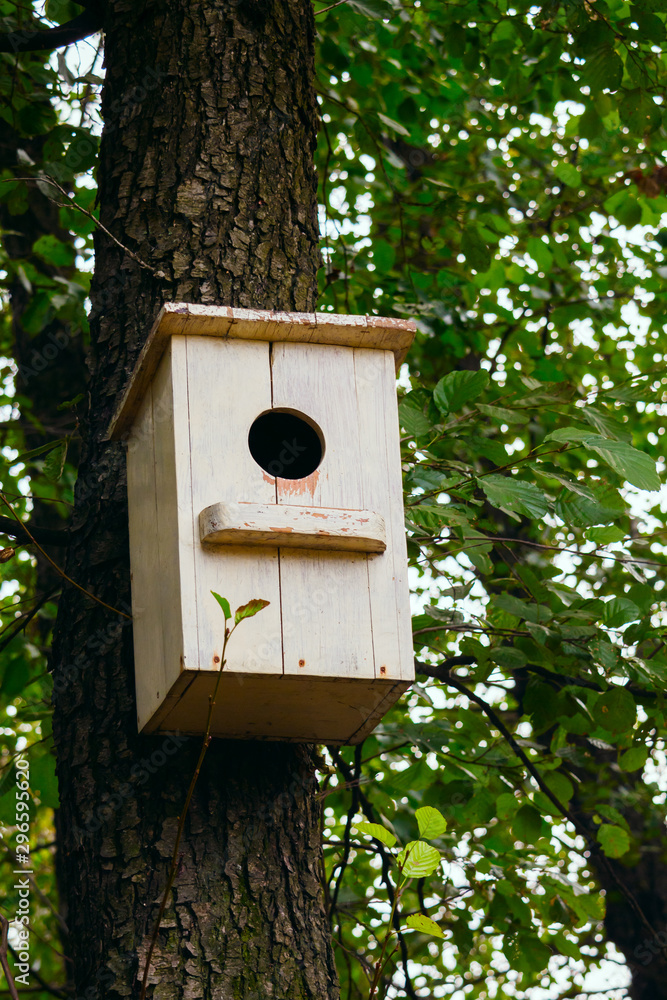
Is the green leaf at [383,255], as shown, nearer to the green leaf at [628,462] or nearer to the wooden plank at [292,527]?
the green leaf at [628,462]

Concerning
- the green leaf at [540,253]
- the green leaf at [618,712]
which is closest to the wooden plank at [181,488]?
the green leaf at [618,712]

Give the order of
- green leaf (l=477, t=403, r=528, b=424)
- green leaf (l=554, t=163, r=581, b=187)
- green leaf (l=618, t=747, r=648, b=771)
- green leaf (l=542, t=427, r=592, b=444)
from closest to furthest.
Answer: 1. green leaf (l=542, t=427, r=592, b=444)
2. green leaf (l=477, t=403, r=528, b=424)
3. green leaf (l=618, t=747, r=648, b=771)
4. green leaf (l=554, t=163, r=581, b=187)

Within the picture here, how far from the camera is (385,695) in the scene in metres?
1.84

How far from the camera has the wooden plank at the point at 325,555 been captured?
1.75 meters

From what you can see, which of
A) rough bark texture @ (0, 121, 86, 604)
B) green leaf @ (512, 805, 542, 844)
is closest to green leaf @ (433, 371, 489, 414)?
green leaf @ (512, 805, 542, 844)

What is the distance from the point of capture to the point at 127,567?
6.94ft

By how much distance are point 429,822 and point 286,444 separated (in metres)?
0.87

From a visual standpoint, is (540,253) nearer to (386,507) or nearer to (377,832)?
(386,507)

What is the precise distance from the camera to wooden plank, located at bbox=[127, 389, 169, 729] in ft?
6.02

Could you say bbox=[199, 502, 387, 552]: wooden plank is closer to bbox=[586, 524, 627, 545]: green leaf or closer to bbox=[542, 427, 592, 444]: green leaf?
bbox=[542, 427, 592, 444]: green leaf

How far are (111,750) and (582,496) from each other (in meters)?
1.11

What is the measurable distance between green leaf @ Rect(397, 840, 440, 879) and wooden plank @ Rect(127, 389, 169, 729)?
1.63 ft

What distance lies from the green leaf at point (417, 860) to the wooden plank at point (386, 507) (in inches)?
13.9

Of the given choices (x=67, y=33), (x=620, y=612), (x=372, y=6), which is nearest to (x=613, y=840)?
(x=620, y=612)
